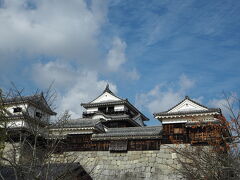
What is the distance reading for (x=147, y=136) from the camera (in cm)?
1833

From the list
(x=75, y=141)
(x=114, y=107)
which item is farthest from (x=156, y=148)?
(x=114, y=107)

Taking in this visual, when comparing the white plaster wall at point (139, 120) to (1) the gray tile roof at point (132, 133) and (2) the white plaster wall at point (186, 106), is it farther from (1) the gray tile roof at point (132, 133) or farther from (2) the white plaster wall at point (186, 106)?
(2) the white plaster wall at point (186, 106)

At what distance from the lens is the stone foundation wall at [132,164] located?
17.1 m

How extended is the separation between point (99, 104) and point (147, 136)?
550 inches

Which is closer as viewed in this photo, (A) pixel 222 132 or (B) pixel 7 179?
(B) pixel 7 179

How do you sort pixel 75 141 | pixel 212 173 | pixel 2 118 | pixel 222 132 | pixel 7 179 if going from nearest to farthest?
pixel 212 173, pixel 2 118, pixel 7 179, pixel 222 132, pixel 75 141

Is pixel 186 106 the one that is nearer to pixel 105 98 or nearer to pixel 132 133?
pixel 132 133

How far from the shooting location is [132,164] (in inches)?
714

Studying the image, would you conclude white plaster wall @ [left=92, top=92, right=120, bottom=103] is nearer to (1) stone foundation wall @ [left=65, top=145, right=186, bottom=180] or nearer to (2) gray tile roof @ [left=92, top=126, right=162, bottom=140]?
(2) gray tile roof @ [left=92, top=126, right=162, bottom=140]

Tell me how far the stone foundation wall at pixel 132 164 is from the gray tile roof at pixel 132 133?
3.49ft

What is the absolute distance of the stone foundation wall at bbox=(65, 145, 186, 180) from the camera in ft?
56.1

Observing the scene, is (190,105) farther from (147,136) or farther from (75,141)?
(75,141)

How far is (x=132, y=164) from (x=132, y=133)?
91.5 inches

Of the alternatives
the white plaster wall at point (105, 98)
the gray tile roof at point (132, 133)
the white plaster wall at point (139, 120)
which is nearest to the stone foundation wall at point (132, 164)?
the gray tile roof at point (132, 133)
